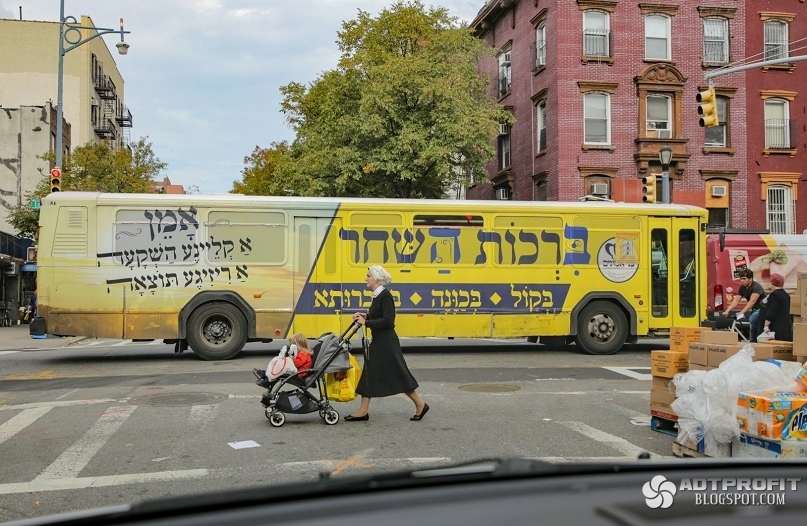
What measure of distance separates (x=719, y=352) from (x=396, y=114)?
2499 centimetres

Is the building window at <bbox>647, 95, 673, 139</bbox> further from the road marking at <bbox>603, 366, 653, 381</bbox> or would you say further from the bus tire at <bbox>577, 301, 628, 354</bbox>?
the road marking at <bbox>603, 366, 653, 381</bbox>

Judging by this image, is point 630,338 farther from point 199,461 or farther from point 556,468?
point 556,468

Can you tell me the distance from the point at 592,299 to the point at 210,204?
814 centimetres

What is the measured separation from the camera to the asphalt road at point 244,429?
6.72m

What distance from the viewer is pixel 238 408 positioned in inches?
398

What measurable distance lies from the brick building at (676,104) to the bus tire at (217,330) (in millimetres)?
19687

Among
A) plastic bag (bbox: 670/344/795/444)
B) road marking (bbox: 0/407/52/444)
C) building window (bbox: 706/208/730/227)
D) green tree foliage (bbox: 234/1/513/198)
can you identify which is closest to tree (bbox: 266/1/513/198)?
green tree foliage (bbox: 234/1/513/198)

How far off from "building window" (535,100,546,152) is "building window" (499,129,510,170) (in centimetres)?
353

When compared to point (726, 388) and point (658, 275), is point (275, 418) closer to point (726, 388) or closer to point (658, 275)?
point (726, 388)

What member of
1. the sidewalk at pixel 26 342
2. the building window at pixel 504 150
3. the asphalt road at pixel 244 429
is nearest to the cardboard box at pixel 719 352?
the asphalt road at pixel 244 429

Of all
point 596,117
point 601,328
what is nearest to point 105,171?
point 596,117

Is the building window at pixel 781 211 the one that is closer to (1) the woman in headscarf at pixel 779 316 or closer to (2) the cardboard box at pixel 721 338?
(1) the woman in headscarf at pixel 779 316

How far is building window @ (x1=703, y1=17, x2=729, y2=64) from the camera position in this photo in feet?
110

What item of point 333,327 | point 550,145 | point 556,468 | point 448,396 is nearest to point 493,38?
point 550,145
